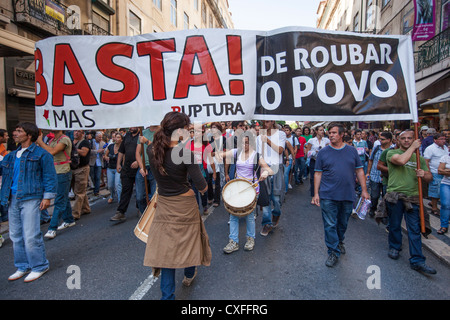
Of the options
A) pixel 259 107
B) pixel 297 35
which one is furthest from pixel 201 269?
pixel 297 35

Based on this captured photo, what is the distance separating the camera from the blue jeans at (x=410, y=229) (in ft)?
11.8

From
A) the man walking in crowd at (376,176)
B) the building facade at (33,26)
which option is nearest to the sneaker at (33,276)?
the man walking in crowd at (376,176)

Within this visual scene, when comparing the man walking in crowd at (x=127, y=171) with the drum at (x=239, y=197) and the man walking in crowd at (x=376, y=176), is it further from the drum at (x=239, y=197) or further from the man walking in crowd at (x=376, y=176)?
the man walking in crowd at (x=376, y=176)

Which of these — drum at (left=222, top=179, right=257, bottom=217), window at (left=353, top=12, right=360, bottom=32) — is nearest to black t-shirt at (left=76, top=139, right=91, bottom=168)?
drum at (left=222, top=179, right=257, bottom=217)

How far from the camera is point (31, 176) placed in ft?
11.7

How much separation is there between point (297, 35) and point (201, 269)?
3.23 metres

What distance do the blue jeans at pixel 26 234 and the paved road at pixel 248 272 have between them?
0.22 m

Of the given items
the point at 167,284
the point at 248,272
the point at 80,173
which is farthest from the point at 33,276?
the point at 80,173

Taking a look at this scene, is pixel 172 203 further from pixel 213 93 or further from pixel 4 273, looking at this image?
pixel 4 273

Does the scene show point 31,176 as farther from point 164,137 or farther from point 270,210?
point 270,210

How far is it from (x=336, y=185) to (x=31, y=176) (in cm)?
397

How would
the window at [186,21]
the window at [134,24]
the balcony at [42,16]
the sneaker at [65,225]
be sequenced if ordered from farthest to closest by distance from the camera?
the window at [186,21], the window at [134,24], the balcony at [42,16], the sneaker at [65,225]

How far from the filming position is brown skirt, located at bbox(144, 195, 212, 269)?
2639mm
